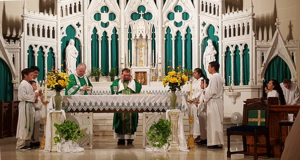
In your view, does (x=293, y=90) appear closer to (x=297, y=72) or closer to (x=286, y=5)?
(x=297, y=72)

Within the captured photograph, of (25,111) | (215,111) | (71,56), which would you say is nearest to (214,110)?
(215,111)

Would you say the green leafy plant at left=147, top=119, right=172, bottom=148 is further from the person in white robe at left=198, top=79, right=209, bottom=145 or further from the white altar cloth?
the person in white robe at left=198, top=79, right=209, bottom=145

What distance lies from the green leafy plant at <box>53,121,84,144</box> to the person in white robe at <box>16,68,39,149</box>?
0.97 metres

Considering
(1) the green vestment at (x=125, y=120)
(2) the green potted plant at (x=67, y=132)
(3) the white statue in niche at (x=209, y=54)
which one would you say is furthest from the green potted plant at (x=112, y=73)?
(2) the green potted plant at (x=67, y=132)

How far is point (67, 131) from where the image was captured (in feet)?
22.8

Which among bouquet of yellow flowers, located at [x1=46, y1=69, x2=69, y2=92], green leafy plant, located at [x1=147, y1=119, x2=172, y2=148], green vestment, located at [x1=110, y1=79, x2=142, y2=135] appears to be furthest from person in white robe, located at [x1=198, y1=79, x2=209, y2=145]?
bouquet of yellow flowers, located at [x1=46, y1=69, x2=69, y2=92]

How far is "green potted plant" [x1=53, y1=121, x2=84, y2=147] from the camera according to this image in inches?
271

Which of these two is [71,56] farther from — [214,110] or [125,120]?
[214,110]

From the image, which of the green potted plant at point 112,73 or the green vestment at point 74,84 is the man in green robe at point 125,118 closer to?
the green vestment at point 74,84

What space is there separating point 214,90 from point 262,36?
590cm

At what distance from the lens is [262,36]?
12852mm

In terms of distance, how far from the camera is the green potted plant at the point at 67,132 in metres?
6.89

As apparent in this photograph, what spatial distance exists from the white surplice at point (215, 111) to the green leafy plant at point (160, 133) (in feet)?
3.41

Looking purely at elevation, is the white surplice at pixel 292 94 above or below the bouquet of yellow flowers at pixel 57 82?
below
